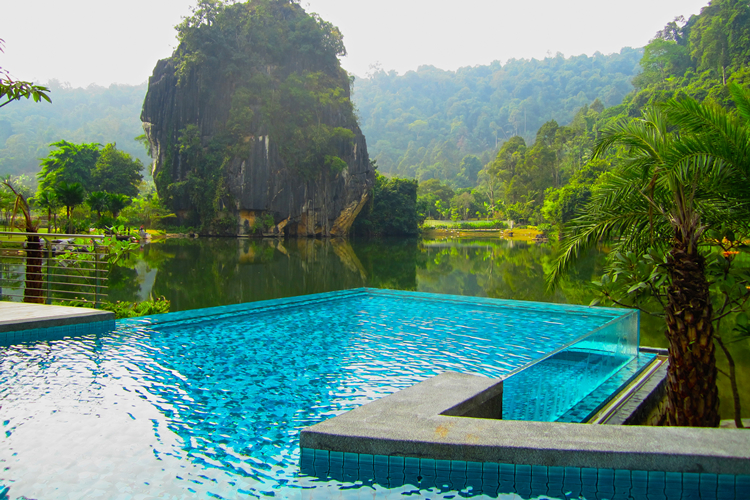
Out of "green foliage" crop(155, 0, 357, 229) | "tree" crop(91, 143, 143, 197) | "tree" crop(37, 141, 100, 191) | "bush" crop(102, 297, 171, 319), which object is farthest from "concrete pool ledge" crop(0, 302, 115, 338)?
"tree" crop(37, 141, 100, 191)

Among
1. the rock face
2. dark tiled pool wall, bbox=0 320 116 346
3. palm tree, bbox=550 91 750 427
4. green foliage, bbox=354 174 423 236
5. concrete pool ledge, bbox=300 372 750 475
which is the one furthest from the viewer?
green foliage, bbox=354 174 423 236

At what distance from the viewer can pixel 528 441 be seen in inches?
92.0

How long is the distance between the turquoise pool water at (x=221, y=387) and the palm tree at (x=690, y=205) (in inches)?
27.4

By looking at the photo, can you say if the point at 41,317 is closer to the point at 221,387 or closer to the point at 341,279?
the point at 221,387

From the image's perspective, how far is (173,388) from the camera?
4027 millimetres

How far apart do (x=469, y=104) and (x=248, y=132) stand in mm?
89721

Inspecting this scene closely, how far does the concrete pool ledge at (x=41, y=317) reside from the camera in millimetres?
5230

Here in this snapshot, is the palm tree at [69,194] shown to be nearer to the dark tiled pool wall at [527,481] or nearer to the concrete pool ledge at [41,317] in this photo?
A: the concrete pool ledge at [41,317]

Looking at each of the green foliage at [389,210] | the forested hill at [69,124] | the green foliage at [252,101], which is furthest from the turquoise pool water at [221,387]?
the forested hill at [69,124]

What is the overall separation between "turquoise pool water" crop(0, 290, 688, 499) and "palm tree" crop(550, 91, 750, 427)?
0.70 m

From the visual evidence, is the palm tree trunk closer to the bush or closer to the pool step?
the pool step

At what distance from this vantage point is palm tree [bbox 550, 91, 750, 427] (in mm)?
3768

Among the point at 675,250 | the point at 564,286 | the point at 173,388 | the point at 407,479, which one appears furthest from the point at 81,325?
the point at 564,286

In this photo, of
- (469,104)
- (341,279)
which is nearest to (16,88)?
(341,279)
